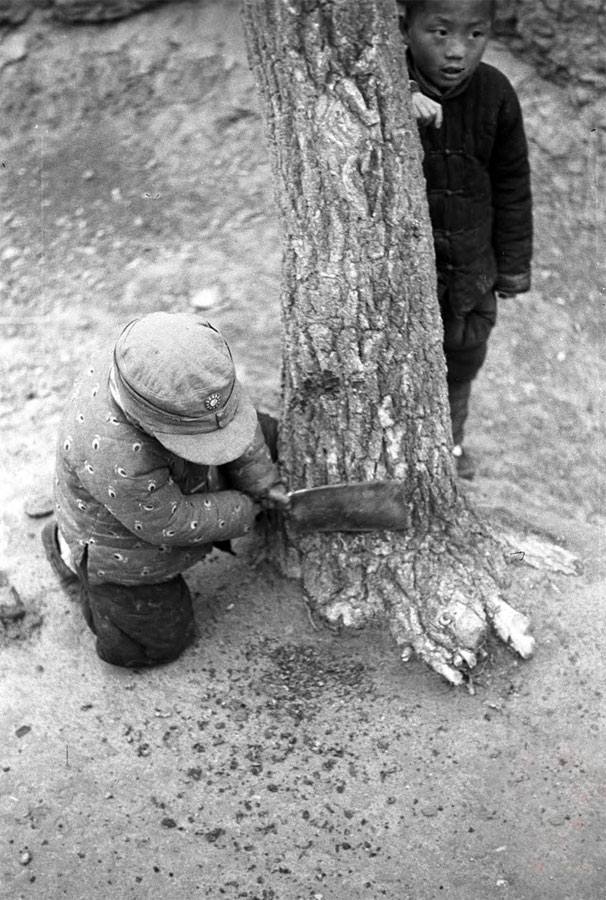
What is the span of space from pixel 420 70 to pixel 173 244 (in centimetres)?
217

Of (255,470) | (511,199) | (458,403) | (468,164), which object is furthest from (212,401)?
(458,403)

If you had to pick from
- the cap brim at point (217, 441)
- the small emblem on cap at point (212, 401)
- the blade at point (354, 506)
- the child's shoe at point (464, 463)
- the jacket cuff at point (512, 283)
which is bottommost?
the child's shoe at point (464, 463)

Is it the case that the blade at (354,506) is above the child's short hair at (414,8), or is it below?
below

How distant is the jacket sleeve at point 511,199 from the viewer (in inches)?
118

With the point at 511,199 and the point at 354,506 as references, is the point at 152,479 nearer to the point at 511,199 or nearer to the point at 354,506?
the point at 354,506

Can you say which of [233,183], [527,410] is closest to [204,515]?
[527,410]

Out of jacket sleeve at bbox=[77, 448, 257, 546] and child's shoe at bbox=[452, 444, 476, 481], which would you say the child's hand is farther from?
child's shoe at bbox=[452, 444, 476, 481]

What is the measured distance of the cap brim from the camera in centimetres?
244

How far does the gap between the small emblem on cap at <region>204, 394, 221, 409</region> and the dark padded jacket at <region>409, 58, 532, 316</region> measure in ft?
3.39

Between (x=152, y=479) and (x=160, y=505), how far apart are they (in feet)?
0.26

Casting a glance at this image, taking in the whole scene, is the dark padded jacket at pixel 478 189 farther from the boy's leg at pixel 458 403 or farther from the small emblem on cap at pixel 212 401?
the small emblem on cap at pixel 212 401

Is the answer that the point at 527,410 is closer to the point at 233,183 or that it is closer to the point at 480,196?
the point at 480,196

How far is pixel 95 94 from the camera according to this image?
16.9ft

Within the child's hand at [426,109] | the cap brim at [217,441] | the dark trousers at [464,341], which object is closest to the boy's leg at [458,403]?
the dark trousers at [464,341]
